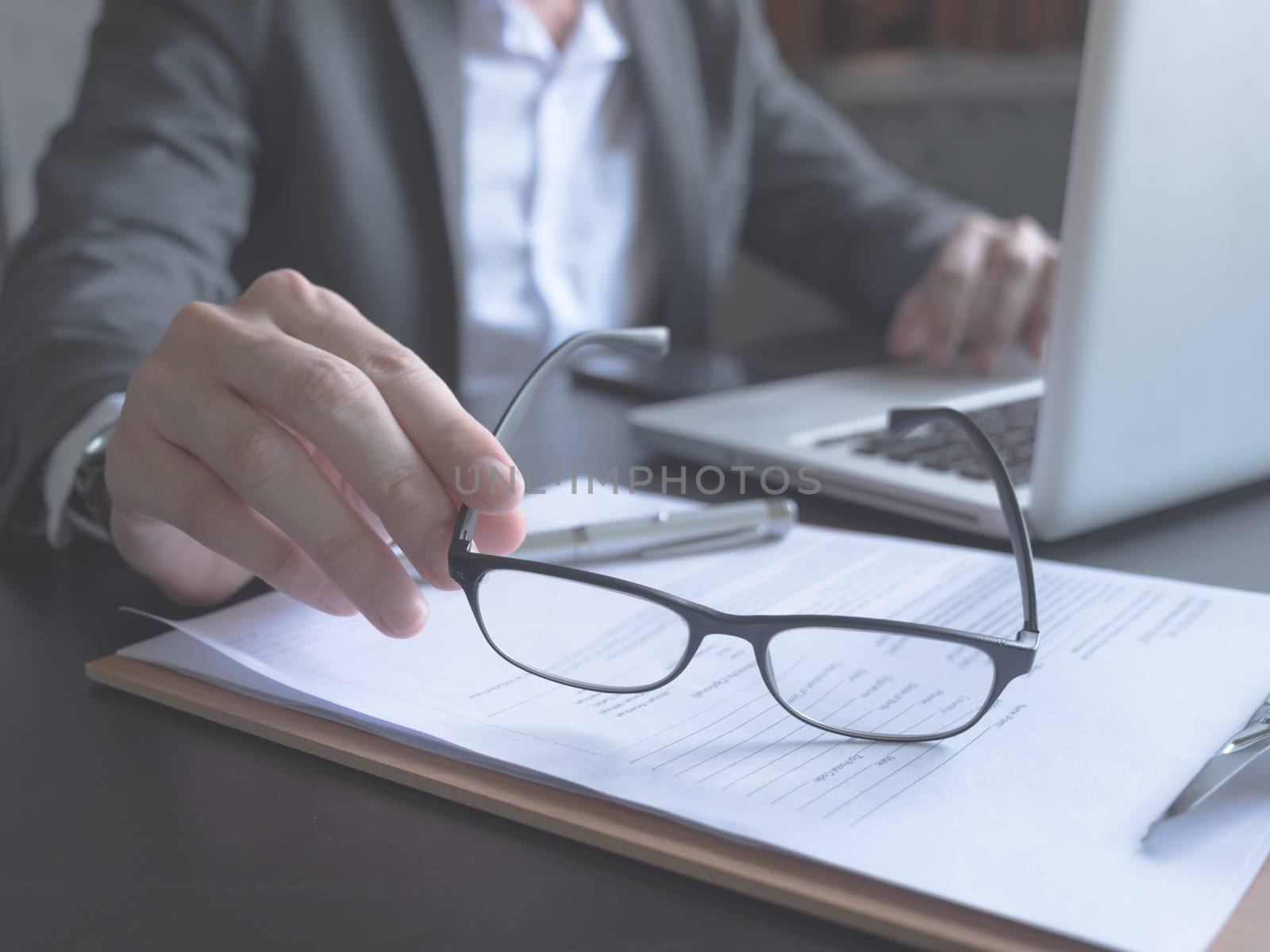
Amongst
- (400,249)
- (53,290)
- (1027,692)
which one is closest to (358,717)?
(1027,692)

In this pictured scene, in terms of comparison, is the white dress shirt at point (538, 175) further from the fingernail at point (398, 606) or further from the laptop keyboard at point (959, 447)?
the fingernail at point (398, 606)

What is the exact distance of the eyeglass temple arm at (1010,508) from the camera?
391mm

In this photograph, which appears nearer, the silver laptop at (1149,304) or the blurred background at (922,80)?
the silver laptop at (1149,304)

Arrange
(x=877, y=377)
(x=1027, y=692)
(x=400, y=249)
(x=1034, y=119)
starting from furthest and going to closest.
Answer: (x=1034, y=119)
(x=400, y=249)
(x=877, y=377)
(x=1027, y=692)

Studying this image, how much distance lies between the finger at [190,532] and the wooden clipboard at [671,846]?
0.06 meters

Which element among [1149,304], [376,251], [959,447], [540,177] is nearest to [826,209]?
[540,177]

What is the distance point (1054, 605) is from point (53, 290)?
624 mm

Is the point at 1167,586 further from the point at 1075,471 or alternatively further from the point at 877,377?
the point at 877,377

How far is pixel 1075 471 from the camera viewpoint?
20.0 inches

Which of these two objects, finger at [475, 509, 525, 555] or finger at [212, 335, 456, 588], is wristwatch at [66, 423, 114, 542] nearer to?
finger at [212, 335, 456, 588]

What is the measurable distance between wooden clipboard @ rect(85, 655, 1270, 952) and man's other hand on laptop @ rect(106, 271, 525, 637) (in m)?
0.05

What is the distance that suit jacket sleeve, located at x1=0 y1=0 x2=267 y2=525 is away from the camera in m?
0.60

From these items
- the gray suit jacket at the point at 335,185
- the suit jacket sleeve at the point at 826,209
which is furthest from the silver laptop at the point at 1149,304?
the suit jacket sleeve at the point at 826,209

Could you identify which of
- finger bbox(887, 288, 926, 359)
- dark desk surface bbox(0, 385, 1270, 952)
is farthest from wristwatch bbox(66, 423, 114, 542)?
finger bbox(887, 288, 926, 359)
